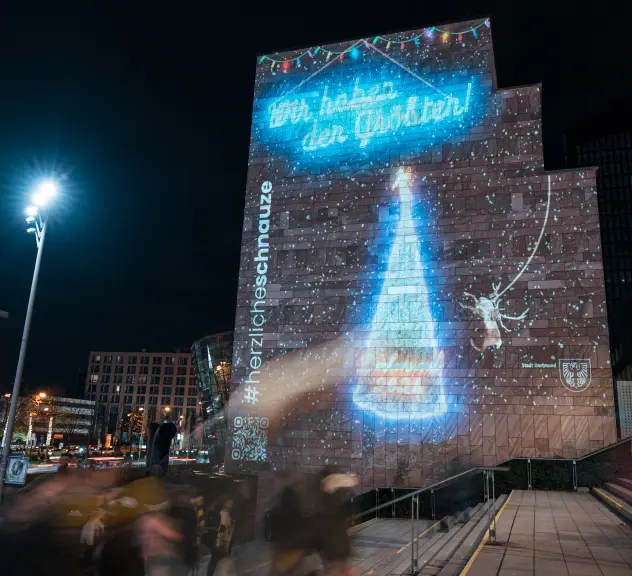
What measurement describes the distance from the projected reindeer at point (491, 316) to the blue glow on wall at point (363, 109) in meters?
8.66

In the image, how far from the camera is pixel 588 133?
100938mm

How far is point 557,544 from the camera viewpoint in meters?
10.5

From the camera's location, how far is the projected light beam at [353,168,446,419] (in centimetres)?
2705

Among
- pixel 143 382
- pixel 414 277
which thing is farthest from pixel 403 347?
pixel 143 382

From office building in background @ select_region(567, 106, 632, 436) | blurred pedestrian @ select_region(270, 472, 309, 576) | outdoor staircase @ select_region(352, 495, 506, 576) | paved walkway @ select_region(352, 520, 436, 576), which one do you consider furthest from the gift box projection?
office building in background @ select_region(567, 106, 632, 436)

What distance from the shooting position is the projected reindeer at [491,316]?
26641mm

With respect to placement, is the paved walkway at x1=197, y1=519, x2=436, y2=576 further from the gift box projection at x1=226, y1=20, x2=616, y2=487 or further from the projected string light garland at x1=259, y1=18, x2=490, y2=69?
the projected string light garland at x1=259, y1=18, x2=490, y2=69

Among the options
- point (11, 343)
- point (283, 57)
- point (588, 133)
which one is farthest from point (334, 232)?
point (11, 343)

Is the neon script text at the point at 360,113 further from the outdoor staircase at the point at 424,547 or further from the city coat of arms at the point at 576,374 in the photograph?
the outdoor staircase at the point at 424,547

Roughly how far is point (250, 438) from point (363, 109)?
19.1 meters

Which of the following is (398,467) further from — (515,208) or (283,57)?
(283,57)

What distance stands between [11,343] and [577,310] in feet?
357

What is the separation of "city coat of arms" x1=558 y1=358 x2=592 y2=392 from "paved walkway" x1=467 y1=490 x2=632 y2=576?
398 inches

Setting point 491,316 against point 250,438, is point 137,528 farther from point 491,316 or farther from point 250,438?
point 250,438
